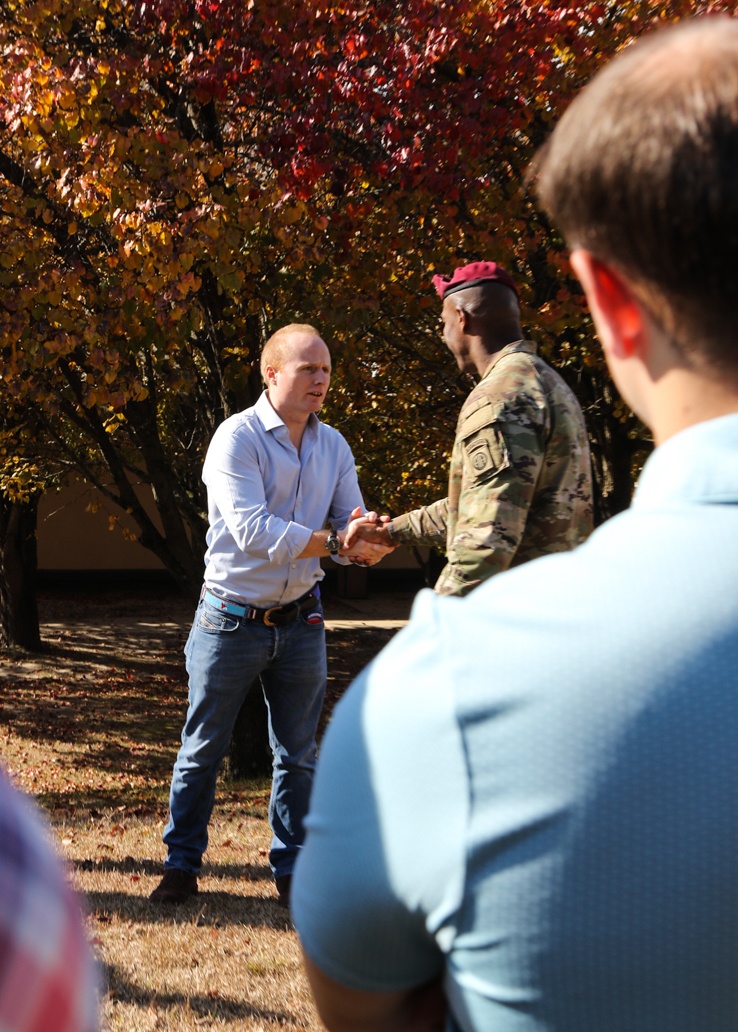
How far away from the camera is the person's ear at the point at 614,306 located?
943 mm

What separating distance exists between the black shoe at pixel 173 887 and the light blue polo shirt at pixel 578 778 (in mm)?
3909

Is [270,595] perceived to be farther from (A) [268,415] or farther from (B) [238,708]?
(A) [268,415]

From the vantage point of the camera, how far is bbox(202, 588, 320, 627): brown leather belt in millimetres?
4359

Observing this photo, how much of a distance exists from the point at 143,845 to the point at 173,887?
4.58 ft

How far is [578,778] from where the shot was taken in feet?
2.74

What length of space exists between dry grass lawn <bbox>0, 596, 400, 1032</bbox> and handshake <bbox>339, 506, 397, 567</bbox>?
5.12 feet

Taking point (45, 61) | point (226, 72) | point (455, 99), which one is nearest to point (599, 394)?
point (455, 99)

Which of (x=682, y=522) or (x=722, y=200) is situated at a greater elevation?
(x=722, y=200)

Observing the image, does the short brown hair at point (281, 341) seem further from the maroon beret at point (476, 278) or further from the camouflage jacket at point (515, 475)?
the camouflage jacket at point (515, 475)

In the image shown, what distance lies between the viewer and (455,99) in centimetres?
638

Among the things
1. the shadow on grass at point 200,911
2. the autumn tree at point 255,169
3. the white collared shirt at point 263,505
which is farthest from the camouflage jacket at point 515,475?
the autumn tree at point 255,169

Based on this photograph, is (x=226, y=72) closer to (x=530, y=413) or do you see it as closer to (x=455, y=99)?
(x=455, y=99)

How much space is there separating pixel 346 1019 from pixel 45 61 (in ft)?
19.8

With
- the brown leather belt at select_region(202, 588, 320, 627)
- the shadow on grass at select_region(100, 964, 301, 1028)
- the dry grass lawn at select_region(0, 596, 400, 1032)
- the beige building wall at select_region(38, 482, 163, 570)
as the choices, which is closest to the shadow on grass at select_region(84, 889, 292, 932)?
the dry grass lawn at select_region(0, 596, 400, 1032)
